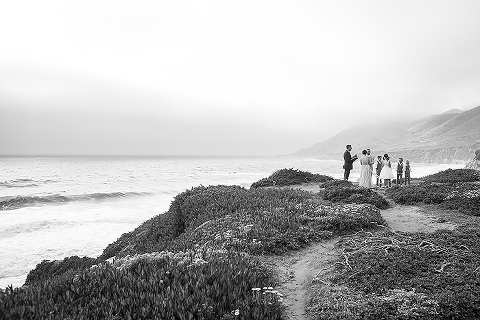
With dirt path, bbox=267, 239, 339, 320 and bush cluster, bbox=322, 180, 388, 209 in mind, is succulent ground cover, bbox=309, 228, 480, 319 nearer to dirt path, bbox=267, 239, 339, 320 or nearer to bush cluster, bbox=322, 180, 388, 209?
dirt path, bbox=267, 239, 339, 320

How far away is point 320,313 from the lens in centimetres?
474

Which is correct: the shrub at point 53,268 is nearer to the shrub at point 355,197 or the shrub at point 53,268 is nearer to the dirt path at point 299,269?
the dirt path at point 299,269

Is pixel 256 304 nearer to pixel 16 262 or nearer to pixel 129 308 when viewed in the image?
pixel 129 308

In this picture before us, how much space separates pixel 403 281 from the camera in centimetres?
541

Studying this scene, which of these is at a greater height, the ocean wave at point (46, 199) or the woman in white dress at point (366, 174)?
the woman in white dress at point (366, 174)

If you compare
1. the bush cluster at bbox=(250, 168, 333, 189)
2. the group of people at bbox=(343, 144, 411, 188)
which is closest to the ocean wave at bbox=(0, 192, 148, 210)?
the bush cluster at bbox=(250, 168, 333, 189)

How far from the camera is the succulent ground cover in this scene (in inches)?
179

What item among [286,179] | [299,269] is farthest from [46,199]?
[299,269]

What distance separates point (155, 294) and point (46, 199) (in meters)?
37.4

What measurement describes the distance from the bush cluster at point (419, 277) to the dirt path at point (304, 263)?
631 millimetres

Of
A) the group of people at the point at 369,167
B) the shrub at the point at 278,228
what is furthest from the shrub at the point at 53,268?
the group of people at the point at 369,167

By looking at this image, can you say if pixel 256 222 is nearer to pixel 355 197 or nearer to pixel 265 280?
pixel 265 280

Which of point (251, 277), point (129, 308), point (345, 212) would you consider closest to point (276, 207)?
point (345, 212)

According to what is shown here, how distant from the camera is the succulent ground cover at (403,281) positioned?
455 cm
